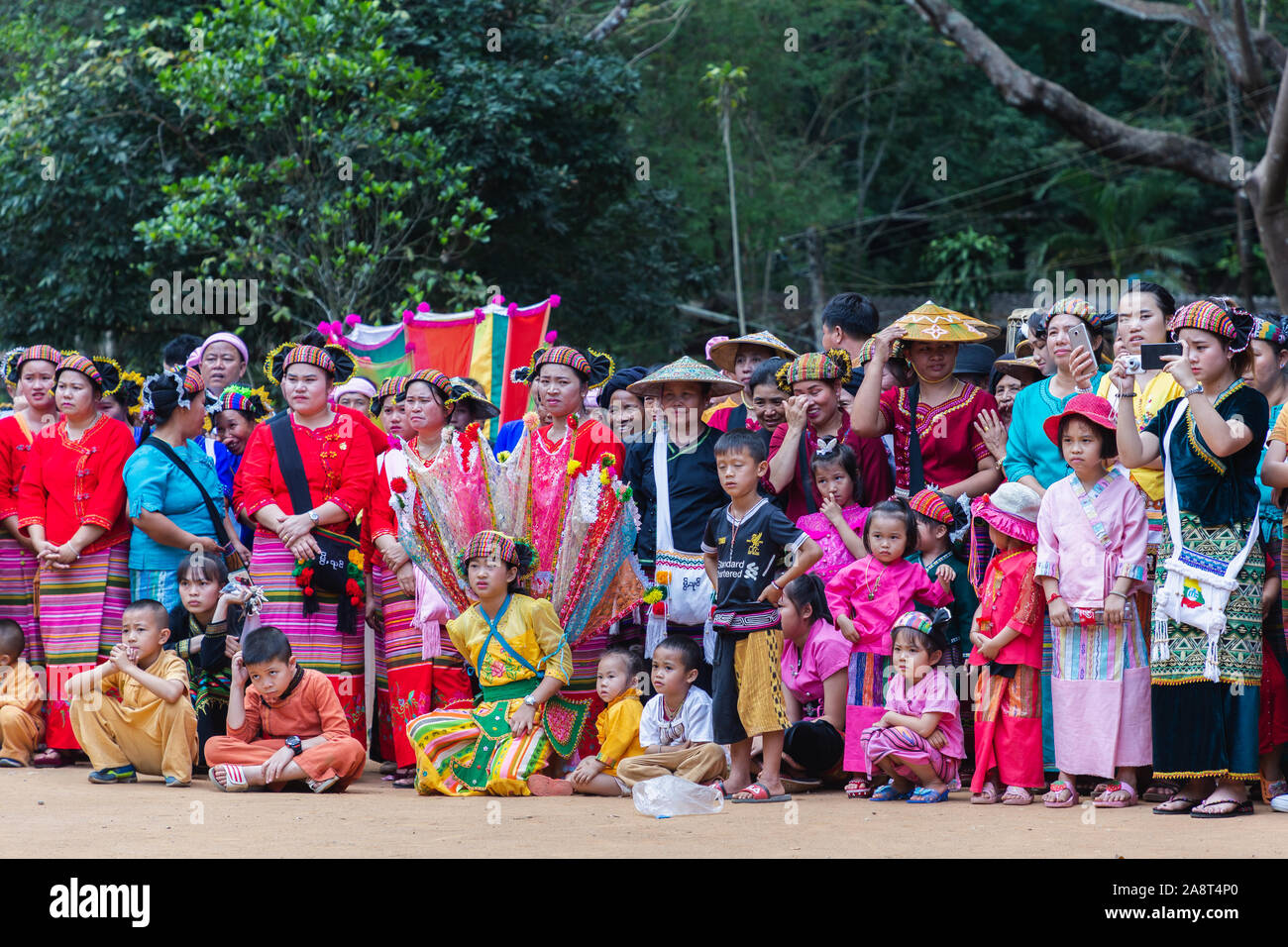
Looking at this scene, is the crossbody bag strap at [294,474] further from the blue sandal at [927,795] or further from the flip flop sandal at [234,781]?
the blue sandal at [927,795]

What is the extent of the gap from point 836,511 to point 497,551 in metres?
1.53

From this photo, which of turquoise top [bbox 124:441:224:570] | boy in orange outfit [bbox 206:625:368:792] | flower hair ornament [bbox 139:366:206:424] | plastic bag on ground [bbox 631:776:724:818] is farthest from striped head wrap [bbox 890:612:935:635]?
flower hair ornament [bbox 139:366:206:424]

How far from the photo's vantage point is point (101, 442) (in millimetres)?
7516

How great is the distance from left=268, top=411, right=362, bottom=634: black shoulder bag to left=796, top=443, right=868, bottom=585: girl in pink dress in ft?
7.15

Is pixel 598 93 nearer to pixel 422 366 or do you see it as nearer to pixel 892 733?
pixel 422 366

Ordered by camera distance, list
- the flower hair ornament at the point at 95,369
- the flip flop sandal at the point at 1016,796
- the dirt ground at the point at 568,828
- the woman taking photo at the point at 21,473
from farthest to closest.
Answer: the woman taking photo at the point at 21,473
the flower hair ornament at the point at 95,369
the flip flop sandal at the point at 1016,796
the dirt ground at the point at 568,828

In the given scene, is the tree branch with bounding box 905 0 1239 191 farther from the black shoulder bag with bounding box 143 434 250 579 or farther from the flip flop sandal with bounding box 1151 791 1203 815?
the flip flop sandal with bounding box 1151 791 1203 815

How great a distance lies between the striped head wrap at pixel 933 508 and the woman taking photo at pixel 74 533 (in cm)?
396

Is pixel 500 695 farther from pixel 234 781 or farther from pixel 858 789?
pixel 858 789

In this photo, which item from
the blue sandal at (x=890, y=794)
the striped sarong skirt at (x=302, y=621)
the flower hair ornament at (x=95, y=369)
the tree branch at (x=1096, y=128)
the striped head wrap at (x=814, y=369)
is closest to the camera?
the blue sandal at (x=890, y=794)

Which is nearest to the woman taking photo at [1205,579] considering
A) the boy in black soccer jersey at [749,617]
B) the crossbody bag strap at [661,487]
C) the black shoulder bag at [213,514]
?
the boy in black soccer jersey at [749,617]

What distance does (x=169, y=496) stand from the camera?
7344mm

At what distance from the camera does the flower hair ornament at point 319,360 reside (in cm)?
713

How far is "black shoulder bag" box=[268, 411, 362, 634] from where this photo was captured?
7.00 metres
